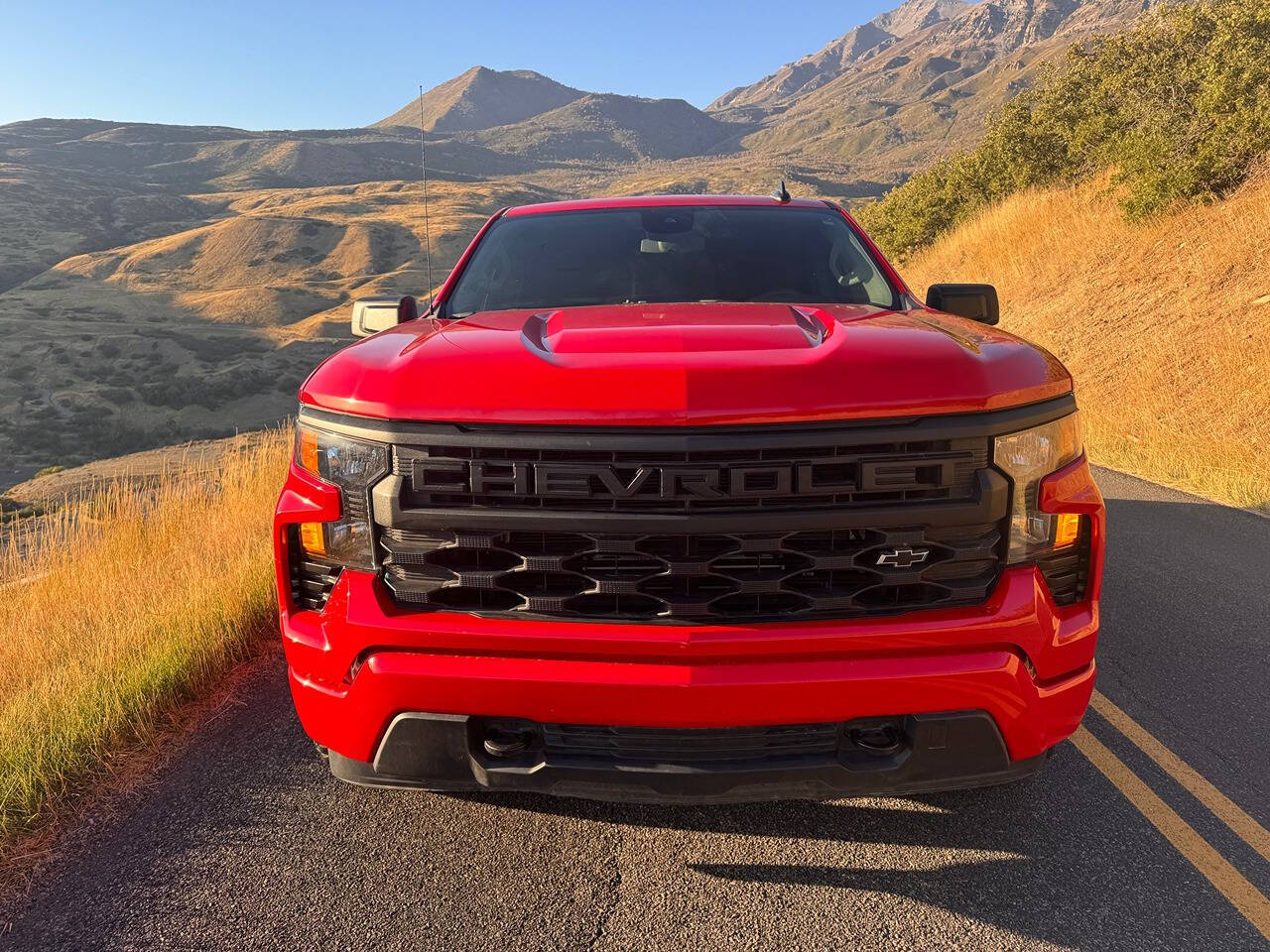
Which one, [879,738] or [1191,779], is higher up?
[879,738]

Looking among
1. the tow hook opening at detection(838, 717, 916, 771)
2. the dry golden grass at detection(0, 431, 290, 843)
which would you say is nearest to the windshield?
the tow hook opening at detection(838, 717, 916, 771)

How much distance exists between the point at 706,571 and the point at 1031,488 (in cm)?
85

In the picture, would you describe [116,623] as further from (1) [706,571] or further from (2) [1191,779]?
(2) [1191,779]

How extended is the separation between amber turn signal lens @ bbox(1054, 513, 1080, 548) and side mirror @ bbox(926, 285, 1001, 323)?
1333mm

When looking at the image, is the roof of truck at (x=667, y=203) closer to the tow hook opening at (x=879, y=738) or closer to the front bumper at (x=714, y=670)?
the front bumper at (x=714, y=670)

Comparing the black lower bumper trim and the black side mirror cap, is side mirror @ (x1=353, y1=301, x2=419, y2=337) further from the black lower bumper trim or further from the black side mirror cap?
the black lower bumper trim

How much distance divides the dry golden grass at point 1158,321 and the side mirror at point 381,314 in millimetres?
6498

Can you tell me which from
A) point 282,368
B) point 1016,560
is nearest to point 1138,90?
point 1016,560

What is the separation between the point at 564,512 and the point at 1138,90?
18.9 m

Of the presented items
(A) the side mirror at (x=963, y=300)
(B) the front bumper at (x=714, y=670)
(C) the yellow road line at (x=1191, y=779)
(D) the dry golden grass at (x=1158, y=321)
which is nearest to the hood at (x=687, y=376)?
(B) the front bumper at (x=714, y=670)

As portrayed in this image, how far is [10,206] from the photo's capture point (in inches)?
4528

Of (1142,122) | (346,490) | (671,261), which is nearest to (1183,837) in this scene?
(346,490)

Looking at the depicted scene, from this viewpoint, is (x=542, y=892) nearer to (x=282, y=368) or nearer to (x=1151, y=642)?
(x=1151, y=642)

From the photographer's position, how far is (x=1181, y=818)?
8.43ft
